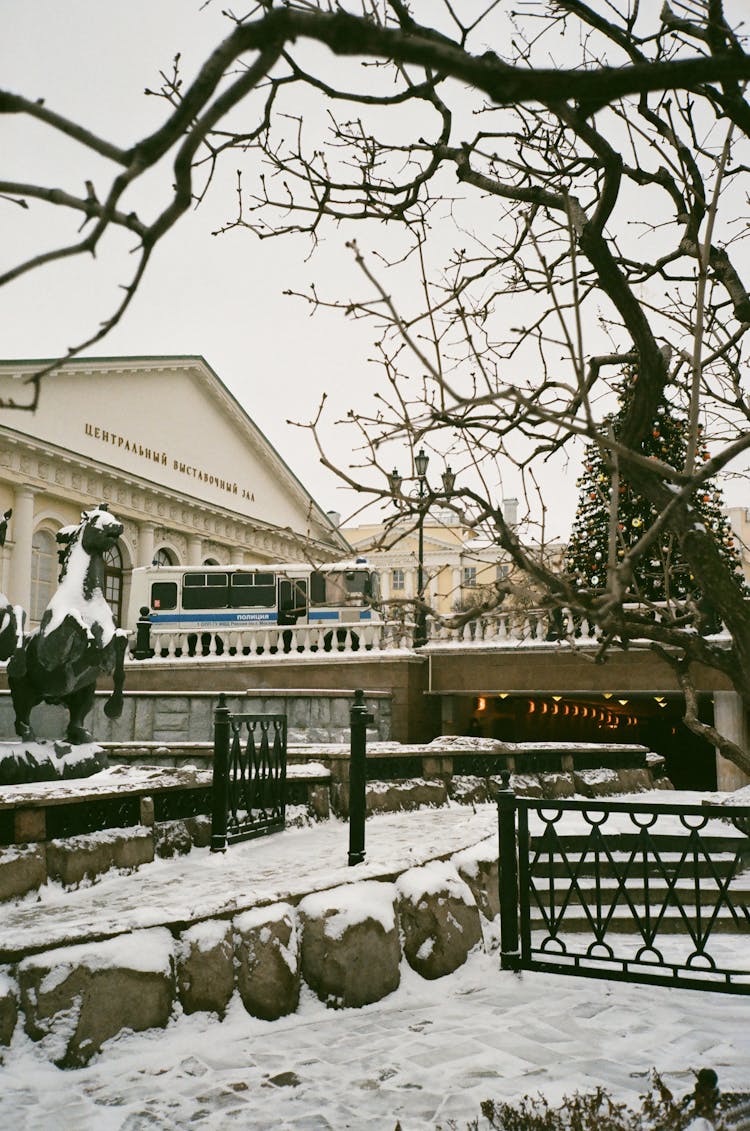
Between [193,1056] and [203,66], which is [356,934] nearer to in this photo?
[193,1056]

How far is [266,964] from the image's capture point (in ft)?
16.9

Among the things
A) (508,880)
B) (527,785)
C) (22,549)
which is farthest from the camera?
(22,549)

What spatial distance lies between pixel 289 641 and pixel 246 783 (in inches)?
520

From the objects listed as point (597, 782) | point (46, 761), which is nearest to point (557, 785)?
point (597, 782)

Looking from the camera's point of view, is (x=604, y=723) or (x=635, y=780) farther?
(x=604, y=723)

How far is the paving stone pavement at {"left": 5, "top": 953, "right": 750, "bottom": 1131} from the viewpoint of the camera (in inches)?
154

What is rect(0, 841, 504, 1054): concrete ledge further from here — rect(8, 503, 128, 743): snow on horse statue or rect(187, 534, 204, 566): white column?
rect(187, 534, 204, 566): white column

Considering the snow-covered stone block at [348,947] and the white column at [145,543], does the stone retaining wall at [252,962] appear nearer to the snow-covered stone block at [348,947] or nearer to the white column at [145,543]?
the snow-covered stone block at [348,947]

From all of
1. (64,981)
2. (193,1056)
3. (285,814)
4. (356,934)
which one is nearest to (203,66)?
(64,981)

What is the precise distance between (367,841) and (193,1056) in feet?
12.3

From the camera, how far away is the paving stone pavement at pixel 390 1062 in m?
3.92

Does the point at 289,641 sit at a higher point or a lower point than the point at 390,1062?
higher

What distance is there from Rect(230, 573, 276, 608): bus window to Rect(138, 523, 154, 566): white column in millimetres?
5290

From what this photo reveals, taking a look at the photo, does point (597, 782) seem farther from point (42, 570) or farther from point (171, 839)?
point (42, 570)
